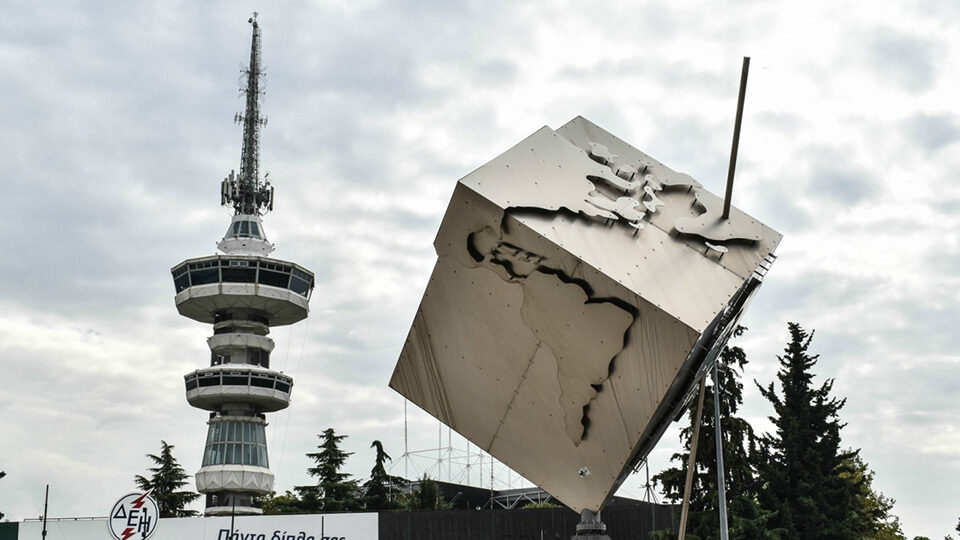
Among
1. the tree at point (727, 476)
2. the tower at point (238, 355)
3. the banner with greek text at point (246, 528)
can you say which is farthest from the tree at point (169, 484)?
the tree at point (727, 476)

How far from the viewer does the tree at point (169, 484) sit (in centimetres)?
8081

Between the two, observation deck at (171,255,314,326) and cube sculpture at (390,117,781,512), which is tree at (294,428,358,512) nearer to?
observation deck at (171,255,314,326)

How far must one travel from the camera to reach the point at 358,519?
164ft

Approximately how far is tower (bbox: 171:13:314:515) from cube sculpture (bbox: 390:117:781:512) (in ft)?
247

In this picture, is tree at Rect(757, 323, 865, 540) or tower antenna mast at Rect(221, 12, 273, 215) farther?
tower antenna mast at Rect(221, 12, 273, 215)

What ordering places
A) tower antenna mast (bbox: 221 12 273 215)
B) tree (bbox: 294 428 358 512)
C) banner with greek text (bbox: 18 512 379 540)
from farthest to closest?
1. tower antenna mast (bbox: 221 12 273 215)
2. tree (bbox: 294 428 358 512)
3. banner with greek text (bbox: 18 512 379 540)

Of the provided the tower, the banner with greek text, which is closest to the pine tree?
the tower

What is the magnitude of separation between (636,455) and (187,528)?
41.1 meters

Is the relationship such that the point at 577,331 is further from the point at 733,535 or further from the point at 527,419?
the point at 733,535

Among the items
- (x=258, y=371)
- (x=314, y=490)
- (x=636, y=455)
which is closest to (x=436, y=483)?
(x=314, y=490)

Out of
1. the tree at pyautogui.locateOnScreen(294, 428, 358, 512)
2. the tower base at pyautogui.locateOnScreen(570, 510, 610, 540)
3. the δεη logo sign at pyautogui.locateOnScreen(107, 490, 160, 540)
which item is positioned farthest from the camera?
the tree at pyautogui.locateOnScreen(294, 428, 358, 512)

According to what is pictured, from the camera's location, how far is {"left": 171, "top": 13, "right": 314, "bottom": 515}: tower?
86.6 meters

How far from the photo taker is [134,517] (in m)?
31.5

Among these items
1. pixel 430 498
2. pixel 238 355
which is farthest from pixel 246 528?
pixel 238 355
